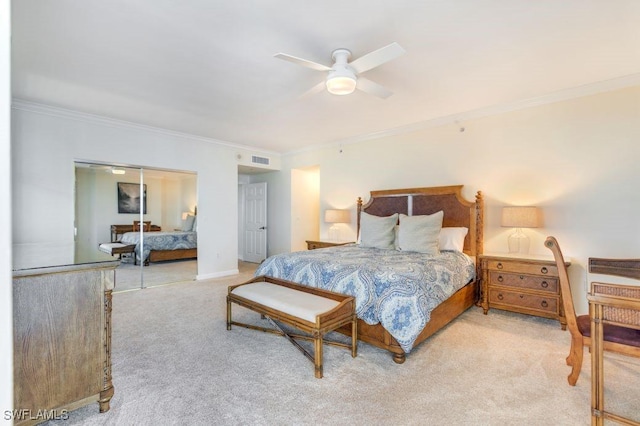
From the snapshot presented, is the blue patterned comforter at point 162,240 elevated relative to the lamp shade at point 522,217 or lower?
lower

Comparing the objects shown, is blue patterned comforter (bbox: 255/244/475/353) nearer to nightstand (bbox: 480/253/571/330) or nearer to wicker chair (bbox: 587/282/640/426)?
nightstand (bbox: 480/253/571/330)

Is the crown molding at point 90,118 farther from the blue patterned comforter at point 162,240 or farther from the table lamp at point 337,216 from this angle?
the table lamp at point 337,216

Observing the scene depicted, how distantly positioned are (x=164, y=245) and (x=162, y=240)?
10 centimetres

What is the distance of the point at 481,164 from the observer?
4.11 metres

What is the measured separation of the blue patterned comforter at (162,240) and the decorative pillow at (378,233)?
3211mm

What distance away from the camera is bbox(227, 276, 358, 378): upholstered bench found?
2.25 metres

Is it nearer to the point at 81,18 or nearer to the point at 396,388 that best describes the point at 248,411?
the point at 396,388

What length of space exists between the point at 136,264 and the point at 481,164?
565 centimetres

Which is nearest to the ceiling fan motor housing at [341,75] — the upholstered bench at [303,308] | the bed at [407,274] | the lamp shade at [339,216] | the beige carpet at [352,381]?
the bed at [407,274]

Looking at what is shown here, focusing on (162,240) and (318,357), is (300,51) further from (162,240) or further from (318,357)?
(162,240)

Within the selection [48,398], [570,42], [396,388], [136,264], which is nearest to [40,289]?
[48,398]

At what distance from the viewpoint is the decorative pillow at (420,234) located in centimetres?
371

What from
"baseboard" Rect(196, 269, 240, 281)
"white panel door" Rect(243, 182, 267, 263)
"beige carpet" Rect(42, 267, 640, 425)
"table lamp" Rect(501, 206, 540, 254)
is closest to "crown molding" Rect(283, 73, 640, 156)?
"table lamp" Rect(501, 206, 540, 254)

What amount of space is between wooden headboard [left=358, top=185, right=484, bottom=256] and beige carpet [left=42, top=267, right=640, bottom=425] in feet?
4.29
